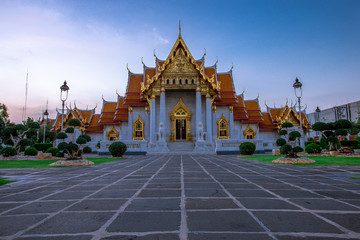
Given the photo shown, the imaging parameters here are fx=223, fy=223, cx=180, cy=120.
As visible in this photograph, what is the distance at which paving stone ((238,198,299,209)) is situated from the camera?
3.23 m

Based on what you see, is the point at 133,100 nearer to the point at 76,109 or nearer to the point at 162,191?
the point at 76,109

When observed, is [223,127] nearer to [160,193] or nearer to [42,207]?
[160,193]

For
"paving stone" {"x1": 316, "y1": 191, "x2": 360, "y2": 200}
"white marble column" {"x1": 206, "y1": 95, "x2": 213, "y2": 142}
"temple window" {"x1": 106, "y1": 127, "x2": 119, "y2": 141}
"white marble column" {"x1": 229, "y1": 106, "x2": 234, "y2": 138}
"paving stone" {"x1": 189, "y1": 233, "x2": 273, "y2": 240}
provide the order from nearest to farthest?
1. "paving stone" {"x1": 189, "y1": 233, "x2": 273, "y2": 240}
2. "paving stone" {"x1": 316, "y1": 191, "x2": 360, "y2": 200}
3. "white marble column" {"x1": 206, "y1": 95, "x2": 213, "y2": 142}
4. "white marble column" {"x1": 229, "y1": 106, "x2": 234, "y2": 138}
5. "temple window" {"x1": 106, "y1": 127, "x2": 119, "y2": 141}

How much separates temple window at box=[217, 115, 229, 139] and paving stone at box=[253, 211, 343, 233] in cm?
2463

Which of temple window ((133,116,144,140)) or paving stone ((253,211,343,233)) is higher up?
temple window ((133,116,144,140))

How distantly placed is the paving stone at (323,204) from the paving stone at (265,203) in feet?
0.80

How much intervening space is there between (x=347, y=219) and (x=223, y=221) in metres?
1.54

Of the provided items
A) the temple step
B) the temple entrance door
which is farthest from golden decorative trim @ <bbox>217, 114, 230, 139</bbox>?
the temple step

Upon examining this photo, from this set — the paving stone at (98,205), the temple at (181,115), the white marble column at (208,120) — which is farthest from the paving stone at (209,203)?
the white marble column at (208,120)

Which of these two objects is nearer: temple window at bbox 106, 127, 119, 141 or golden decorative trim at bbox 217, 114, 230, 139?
golden decorative trim at bbox 217, 114, 230, 139

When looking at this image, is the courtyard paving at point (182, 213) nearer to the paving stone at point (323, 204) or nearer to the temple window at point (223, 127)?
the paving stone at point (323, 204)

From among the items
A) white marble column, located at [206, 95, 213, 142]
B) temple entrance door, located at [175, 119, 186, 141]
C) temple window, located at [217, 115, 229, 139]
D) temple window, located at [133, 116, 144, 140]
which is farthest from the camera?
temple window, located at [133, 116, 144, 140]

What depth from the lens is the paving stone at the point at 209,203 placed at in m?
3.23

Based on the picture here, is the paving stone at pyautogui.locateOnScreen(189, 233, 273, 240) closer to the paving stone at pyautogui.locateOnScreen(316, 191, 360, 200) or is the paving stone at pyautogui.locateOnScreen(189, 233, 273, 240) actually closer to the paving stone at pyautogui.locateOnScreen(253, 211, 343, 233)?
the paving stone at pyautogui.locateOnScreen(253, 211, 343, 233)
